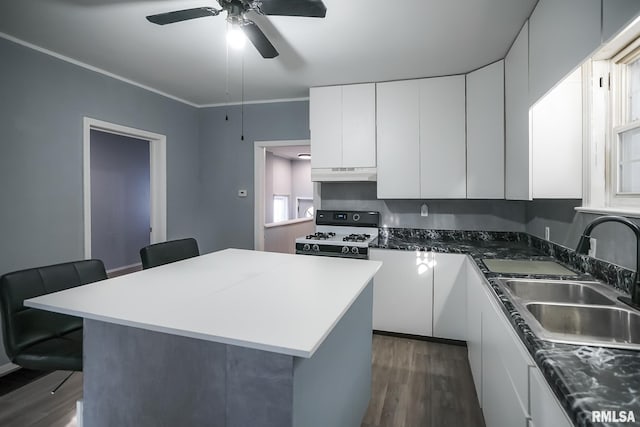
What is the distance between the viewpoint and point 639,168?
151 centimetres

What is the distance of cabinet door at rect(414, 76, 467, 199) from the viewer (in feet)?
9.76

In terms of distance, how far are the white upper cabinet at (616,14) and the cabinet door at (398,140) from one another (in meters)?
2.04

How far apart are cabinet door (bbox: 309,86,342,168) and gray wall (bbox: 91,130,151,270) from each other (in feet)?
11.5

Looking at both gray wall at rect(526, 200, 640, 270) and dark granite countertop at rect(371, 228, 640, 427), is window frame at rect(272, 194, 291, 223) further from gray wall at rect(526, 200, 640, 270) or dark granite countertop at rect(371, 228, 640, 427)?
dark granite countertop at rect(371, 228, 640, 427)

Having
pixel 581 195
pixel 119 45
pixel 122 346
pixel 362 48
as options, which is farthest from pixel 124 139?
pixel 581 195

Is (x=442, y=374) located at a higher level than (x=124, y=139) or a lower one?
lower

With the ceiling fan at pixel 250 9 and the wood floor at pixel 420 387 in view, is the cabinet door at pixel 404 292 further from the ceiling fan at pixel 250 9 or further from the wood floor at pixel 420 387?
the ceiling fan at pixel 250 9

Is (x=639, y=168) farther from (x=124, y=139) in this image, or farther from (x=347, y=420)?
(x=124, y=139)

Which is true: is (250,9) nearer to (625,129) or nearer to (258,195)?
(625,129)

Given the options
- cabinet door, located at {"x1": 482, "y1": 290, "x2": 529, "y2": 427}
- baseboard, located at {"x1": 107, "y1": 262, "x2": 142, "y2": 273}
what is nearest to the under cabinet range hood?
cabinet door, located at {"x1": 482, "y1": 290, "x2": 529, "y2": 427}

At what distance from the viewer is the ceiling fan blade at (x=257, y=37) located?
5.79ft

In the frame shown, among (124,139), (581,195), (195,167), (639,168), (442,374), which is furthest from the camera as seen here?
(124,139)

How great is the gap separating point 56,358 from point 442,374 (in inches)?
95.2

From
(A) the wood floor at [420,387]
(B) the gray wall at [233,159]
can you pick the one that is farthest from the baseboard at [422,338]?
(B) the gray wall at [233,159]
